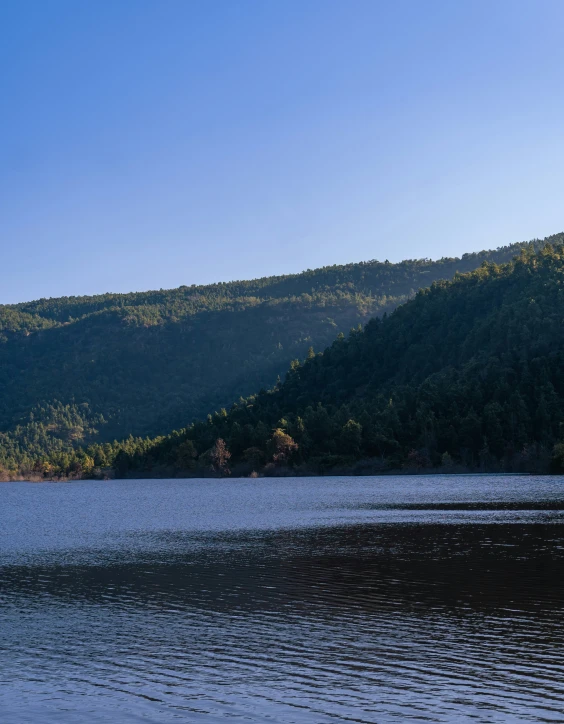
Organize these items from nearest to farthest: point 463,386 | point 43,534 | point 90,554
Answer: point 90,554, point 43,534, point 463,386

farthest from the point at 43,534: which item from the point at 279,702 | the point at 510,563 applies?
the point at 279,702

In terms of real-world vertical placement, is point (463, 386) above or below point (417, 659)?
above

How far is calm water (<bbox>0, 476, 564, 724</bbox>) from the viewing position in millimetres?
22641

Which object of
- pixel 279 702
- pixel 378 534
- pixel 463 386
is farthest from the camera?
pixel 463 386

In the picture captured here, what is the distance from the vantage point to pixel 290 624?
32.3m

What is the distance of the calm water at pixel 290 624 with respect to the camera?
74.3 ft

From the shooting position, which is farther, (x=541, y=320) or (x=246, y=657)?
(x=541, y=320)

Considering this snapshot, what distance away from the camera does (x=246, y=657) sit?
27.6 metres

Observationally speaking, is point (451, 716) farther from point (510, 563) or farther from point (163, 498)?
point (163, 498)

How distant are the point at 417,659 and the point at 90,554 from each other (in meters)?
34.1

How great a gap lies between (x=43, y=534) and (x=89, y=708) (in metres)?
52.9

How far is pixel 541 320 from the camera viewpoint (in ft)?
648

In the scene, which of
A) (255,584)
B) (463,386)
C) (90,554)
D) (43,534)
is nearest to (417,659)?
(255,584)

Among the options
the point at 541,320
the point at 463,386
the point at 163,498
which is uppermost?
the point at 541,320
